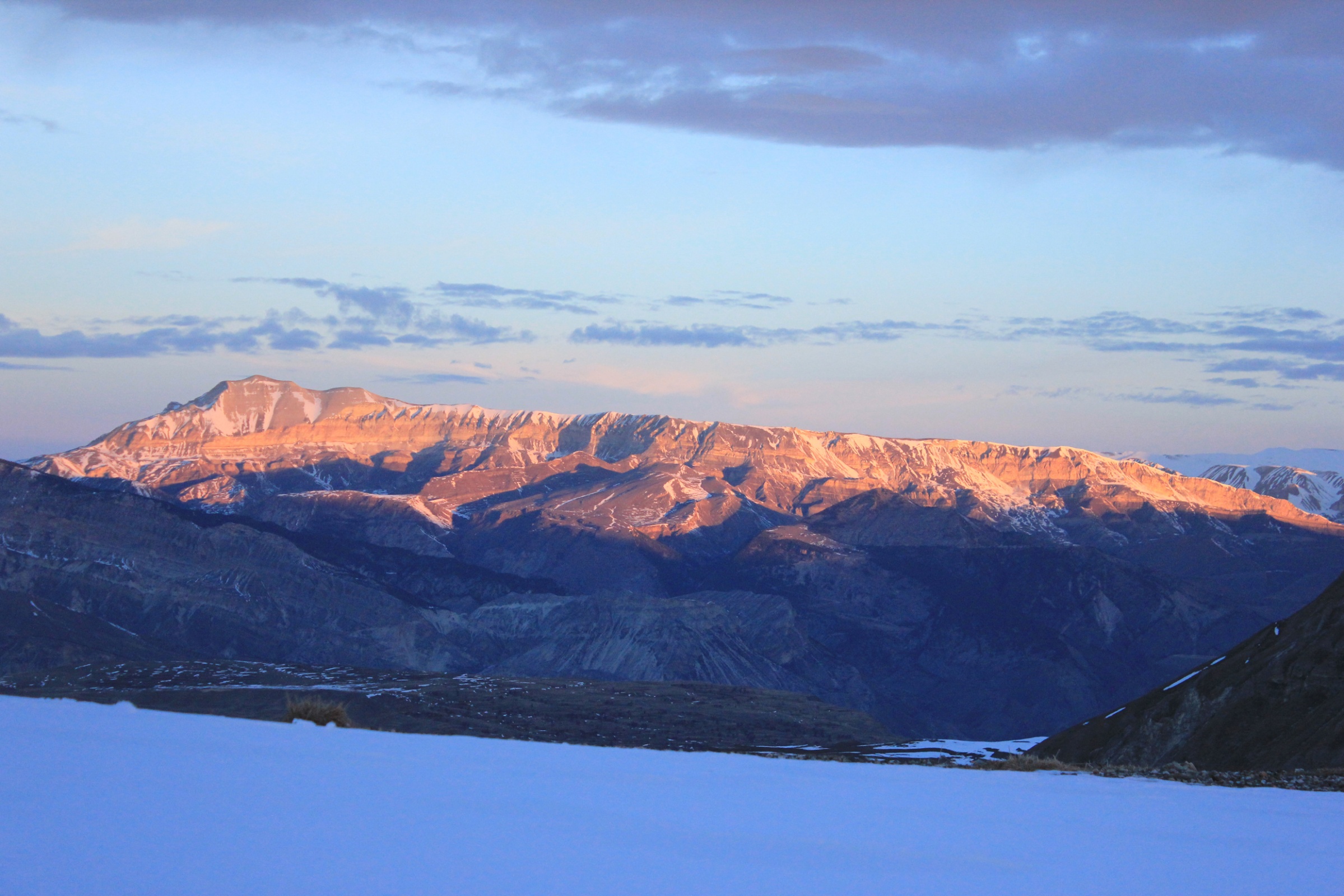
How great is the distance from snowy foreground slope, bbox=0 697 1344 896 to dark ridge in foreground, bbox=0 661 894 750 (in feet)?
271

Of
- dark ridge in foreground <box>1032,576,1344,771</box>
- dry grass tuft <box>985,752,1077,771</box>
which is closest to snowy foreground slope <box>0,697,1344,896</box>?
dry grass tuft <box>985,752,1077,771</box>

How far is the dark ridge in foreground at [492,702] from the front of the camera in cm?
10638

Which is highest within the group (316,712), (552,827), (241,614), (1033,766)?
(552,827)

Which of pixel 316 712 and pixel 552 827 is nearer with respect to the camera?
pixel 552 827

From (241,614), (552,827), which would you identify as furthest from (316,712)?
(241,614)

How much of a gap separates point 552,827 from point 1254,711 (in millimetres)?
41032

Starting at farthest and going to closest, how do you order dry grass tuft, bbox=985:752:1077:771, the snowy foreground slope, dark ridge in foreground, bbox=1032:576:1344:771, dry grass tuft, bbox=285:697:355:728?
dark ridge in foreground, bbox=1032:576:1344:771 < dry grass tuft, bbox=985:752:1077:771 < dry grass tuft, bbox=285:697:355:728 < the snowy foreground slope

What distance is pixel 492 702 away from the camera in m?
121

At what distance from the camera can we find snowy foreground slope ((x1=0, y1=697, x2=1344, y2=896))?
947 cm

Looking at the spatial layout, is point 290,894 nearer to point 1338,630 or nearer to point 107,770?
point 107,770

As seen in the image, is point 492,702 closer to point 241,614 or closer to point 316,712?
point 241,614

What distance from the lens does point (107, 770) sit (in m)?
12.1

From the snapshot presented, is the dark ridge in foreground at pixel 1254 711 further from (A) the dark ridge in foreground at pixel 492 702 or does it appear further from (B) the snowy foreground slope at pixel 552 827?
(A) the dark ridge in foreground at pixel 492 702

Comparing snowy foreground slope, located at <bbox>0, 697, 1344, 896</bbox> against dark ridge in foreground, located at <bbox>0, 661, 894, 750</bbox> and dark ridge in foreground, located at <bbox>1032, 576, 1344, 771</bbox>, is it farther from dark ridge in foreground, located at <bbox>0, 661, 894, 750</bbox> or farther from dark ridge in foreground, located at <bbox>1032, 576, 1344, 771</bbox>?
dark ridge in foreground, located at <bbox>0, 661, 894, 750</bbox>
